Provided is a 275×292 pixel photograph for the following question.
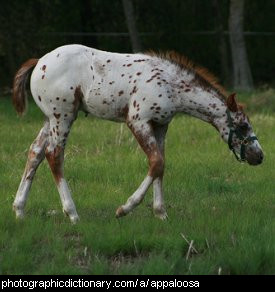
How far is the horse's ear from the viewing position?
8414mm

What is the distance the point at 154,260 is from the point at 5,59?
22241 millimetres

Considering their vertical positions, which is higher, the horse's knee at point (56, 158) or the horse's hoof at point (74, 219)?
the horse's knee at point (56, 158)

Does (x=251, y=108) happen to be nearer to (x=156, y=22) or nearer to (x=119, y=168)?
(x=119, y=168)

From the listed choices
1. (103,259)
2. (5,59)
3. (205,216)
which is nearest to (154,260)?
(103,259)

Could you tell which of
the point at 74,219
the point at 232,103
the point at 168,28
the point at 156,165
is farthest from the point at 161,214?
the point at 168,28

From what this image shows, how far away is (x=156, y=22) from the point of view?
29.8m

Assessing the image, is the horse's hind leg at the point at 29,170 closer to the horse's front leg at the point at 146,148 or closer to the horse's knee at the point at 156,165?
the horse's front leg at the point at 146,148

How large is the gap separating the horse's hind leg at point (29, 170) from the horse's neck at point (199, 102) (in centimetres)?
142

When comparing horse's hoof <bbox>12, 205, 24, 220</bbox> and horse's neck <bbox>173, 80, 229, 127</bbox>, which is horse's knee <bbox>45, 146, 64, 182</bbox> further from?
horse's neck <bbox>173, 80, 229, 127</bbox>

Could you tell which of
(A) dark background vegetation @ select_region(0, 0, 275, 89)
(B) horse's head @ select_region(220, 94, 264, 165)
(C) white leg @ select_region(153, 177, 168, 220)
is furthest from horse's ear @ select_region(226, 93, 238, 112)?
(A) dark background vegetation @ select_region(0, 0, 275, 89)

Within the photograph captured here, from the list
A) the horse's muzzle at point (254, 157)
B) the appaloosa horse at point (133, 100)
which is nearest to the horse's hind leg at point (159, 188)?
the appaloosa horse at point (133, 100)

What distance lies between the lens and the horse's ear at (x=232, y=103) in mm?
8414

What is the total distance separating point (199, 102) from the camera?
8484 mm

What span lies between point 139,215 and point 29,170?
3.97 ft
